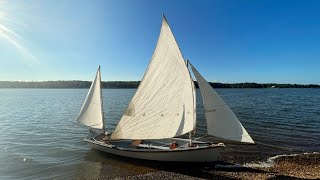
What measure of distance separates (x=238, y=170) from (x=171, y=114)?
6.34 meters

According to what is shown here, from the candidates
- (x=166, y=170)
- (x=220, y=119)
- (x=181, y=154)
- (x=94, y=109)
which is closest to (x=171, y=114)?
(x=181, y=154)

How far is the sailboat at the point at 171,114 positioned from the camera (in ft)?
68.8

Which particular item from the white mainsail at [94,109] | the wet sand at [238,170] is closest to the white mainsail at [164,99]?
the wet sand at [238,170]

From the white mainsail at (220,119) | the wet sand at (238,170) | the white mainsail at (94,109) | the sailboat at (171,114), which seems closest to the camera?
the wet sand at (238,170)

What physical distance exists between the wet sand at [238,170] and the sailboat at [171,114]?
0.68 m

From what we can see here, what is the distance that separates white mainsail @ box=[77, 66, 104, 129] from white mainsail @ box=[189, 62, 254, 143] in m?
12.1

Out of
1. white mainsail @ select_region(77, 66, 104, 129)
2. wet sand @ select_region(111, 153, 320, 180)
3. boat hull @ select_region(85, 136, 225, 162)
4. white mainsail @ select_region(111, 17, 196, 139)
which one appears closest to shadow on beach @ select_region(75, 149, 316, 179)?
wet sand @ select_region(111, 153, 320, 180)

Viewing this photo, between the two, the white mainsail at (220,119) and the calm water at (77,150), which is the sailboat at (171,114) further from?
the calm water at (77,150)

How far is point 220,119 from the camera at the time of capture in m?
20.9

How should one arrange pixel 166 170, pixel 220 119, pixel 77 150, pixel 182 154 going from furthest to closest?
pixel 77 150 → pixel 182 154 → pixel 166 170 → pixel 220 119

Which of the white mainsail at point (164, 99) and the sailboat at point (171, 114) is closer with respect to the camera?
the sailboat at point (171, 114)

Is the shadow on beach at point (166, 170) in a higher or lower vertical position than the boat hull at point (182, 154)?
lower

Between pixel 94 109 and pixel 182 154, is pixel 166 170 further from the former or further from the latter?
pixel 94 109

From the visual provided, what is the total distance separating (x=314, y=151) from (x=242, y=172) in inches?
425
